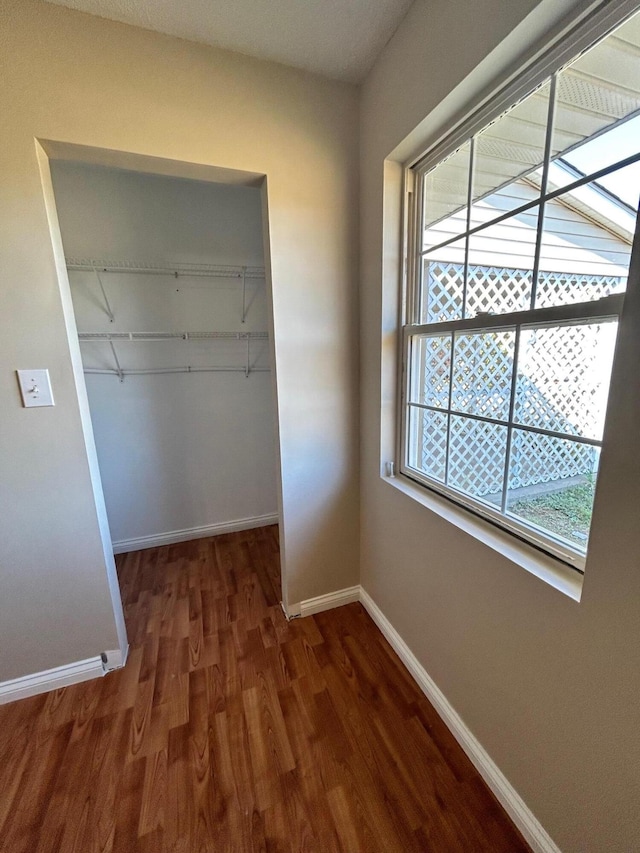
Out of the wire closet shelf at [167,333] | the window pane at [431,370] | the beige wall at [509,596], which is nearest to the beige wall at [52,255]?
the beige wall at [509,596]

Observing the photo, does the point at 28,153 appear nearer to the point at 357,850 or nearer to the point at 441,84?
the point at 441,84

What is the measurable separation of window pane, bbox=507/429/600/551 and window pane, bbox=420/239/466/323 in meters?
0.54

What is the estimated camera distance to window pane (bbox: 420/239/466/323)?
4.00ft

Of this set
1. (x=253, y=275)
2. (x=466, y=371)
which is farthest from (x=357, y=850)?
(x=253, y=275)

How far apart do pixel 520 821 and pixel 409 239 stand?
2011mm

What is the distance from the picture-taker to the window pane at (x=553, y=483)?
2.90 feet

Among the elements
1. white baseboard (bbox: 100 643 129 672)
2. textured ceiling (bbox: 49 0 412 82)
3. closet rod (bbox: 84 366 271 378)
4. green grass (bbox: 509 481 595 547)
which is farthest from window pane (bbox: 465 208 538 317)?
white baseboard (bbox: 100 643 129 672)

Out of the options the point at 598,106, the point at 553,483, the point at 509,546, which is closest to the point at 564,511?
the point at 553,483

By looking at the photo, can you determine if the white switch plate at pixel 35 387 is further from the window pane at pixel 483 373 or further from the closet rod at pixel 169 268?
the window pane at pixel 483 373

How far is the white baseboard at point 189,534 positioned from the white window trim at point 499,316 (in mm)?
1583

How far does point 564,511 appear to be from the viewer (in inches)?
37.2

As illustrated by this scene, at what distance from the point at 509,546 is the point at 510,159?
1169mm

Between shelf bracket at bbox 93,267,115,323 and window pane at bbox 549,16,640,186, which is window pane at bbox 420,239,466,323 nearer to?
window pane at bbox 549,16,640,186

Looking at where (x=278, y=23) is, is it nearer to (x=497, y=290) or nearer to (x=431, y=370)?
(x=497, y=290)
